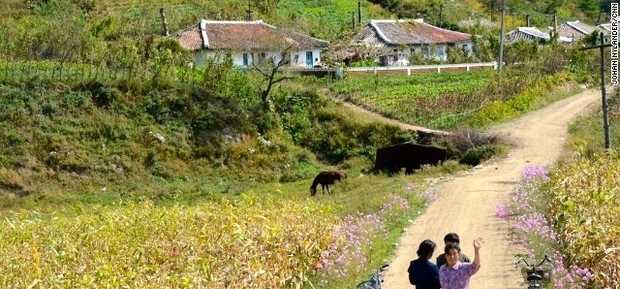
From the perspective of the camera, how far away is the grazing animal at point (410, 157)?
27.0 meters

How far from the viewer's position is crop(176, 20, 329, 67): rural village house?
43000mm

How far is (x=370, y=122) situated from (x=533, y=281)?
23.5 m

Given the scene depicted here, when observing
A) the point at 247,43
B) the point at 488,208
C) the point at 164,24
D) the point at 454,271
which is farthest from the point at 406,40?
the point at 454,271

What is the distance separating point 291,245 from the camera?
1216cm

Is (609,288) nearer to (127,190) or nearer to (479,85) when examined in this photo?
(127,190)

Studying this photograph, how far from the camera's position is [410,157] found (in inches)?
1078

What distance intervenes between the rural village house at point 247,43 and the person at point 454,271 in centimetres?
3369

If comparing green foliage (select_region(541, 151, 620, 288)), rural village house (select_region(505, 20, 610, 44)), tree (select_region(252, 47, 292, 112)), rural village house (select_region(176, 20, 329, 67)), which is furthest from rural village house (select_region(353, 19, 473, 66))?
green foliage (select_region(541, 151, 620, 288))

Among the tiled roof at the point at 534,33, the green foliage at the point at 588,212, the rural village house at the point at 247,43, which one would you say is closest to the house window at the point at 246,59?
the rural village house at the point at 247,43

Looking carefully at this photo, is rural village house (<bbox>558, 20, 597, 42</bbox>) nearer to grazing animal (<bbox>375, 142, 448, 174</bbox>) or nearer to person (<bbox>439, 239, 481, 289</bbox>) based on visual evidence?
grazing animal (<bbox>375, 142, 448, 174</bbox>)

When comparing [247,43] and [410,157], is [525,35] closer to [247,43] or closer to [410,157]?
[247,43]

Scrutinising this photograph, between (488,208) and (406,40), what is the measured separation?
3467 cm

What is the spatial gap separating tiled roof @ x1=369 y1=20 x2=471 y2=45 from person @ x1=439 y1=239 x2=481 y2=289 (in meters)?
41.8

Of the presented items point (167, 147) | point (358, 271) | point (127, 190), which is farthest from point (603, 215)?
point (167, 147)
